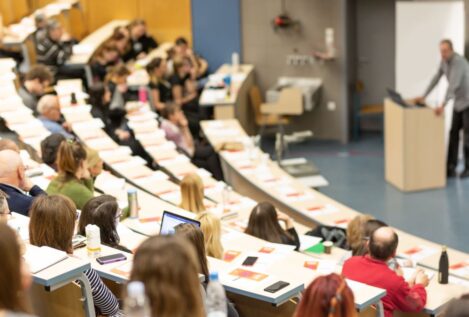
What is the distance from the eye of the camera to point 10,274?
295 centimetres

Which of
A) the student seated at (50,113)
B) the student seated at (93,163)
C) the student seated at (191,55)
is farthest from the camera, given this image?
the student seated at (191,55)

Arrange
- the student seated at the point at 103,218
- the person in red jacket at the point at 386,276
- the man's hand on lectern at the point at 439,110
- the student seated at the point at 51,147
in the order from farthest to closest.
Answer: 1. the man's hand on lectern at the point at 439,110
2. the student seated at the point at 51,147
3. the student seated at the point at 103,218
4. the person in red jacket at the point at 386,276

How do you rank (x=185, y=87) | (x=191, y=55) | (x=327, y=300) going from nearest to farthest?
(x=327, y=300), (x=185, y=87), (x=191, y=55)

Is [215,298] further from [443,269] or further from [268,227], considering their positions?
[268,227]

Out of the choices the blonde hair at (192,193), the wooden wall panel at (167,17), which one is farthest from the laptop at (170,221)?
the wooden wall panel at (167,17)

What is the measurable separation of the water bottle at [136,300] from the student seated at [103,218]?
8.50 ft

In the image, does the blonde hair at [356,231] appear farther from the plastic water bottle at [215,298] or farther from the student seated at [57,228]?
the plastic water bottle at [215,298]

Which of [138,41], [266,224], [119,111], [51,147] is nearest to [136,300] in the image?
[266,224]

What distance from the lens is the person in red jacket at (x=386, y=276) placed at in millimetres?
5355

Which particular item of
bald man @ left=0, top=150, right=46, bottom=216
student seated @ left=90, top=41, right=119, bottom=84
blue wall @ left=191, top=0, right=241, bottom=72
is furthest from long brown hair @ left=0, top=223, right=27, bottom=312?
blue wall @ left=191, top=0, right=241, bottom=72

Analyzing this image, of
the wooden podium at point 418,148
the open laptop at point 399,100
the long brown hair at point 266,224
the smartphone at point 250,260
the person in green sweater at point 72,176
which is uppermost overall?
the person in green sweater at point 72,176

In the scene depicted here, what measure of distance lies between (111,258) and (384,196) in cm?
623

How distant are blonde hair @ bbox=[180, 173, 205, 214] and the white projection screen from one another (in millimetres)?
5131

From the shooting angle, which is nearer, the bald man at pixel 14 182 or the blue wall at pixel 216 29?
the bald man at pixel 14 182
